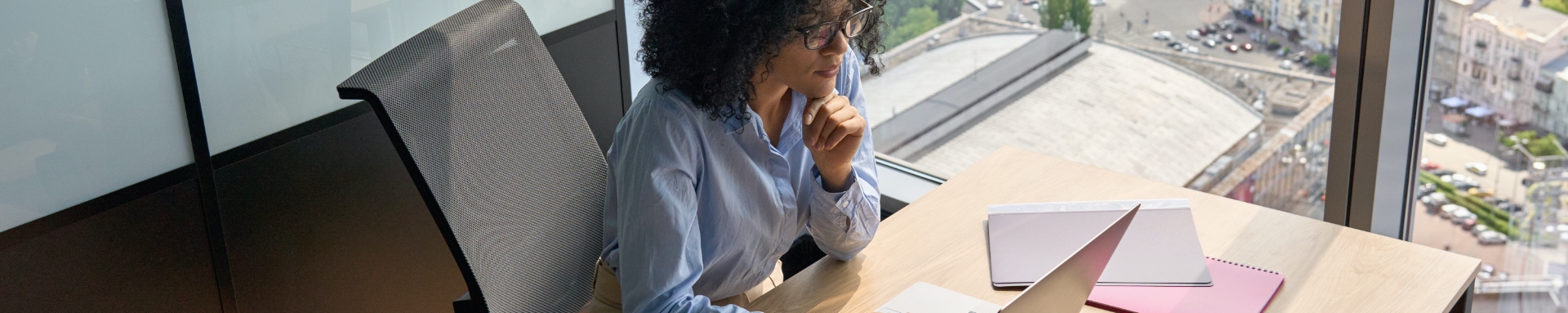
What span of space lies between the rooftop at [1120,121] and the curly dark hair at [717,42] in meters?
1.29

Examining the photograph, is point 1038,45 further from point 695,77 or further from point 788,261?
point 695,77

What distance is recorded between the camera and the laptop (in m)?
0.83

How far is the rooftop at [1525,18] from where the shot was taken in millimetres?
1659

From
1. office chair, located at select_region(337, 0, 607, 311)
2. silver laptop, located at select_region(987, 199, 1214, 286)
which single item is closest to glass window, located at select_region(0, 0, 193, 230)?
office chair, located at select_region(337, 0, 607, 311)

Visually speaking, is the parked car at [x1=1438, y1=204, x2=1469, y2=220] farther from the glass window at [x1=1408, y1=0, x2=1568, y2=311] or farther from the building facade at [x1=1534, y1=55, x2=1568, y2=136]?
the building facade at [x1=1534, y1=55, x2=1568, y2=136]

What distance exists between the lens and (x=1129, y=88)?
251cm

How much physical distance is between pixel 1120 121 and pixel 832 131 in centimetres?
149

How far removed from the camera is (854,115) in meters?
1.34

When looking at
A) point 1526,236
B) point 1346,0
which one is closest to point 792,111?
point 1346,0

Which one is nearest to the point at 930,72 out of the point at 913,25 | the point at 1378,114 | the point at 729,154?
the point at 913,25

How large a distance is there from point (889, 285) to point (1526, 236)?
1.24 metres

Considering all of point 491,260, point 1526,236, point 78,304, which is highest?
point 491,260

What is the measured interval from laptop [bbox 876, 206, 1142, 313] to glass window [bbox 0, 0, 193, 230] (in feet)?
3.58

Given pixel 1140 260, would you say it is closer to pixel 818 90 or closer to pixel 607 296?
pixel 818 90
